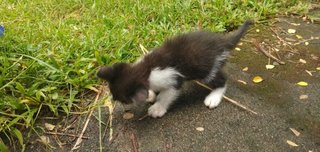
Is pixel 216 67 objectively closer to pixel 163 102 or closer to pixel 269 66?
pixel 163 102

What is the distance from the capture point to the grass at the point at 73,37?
131 inches

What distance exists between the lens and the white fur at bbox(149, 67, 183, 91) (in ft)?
10.2

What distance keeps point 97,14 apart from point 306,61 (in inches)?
109

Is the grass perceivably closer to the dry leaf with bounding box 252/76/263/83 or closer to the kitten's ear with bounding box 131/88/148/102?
the kitten's ear with bounding box 131/88/148/102

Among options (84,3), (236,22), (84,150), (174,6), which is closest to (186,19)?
(174,6)

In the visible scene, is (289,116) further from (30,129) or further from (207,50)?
(30,129)

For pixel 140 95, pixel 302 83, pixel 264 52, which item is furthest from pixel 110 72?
pixel 264 52

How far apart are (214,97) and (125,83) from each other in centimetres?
96

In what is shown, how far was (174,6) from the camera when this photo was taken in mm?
5164

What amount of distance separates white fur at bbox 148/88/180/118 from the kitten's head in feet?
1.22

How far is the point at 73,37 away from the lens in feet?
14.6

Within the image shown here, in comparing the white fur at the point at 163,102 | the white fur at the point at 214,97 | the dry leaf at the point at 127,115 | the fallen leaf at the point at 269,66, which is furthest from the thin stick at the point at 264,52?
the dry leaf at the point at 127,115

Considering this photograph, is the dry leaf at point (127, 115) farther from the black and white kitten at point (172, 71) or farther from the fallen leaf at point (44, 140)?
the fallen leaf at point (44, 140)

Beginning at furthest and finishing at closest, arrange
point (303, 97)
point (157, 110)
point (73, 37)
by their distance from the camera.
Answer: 1. point (73, 37)
2. point (303, 97)
3. point (157, 110)
